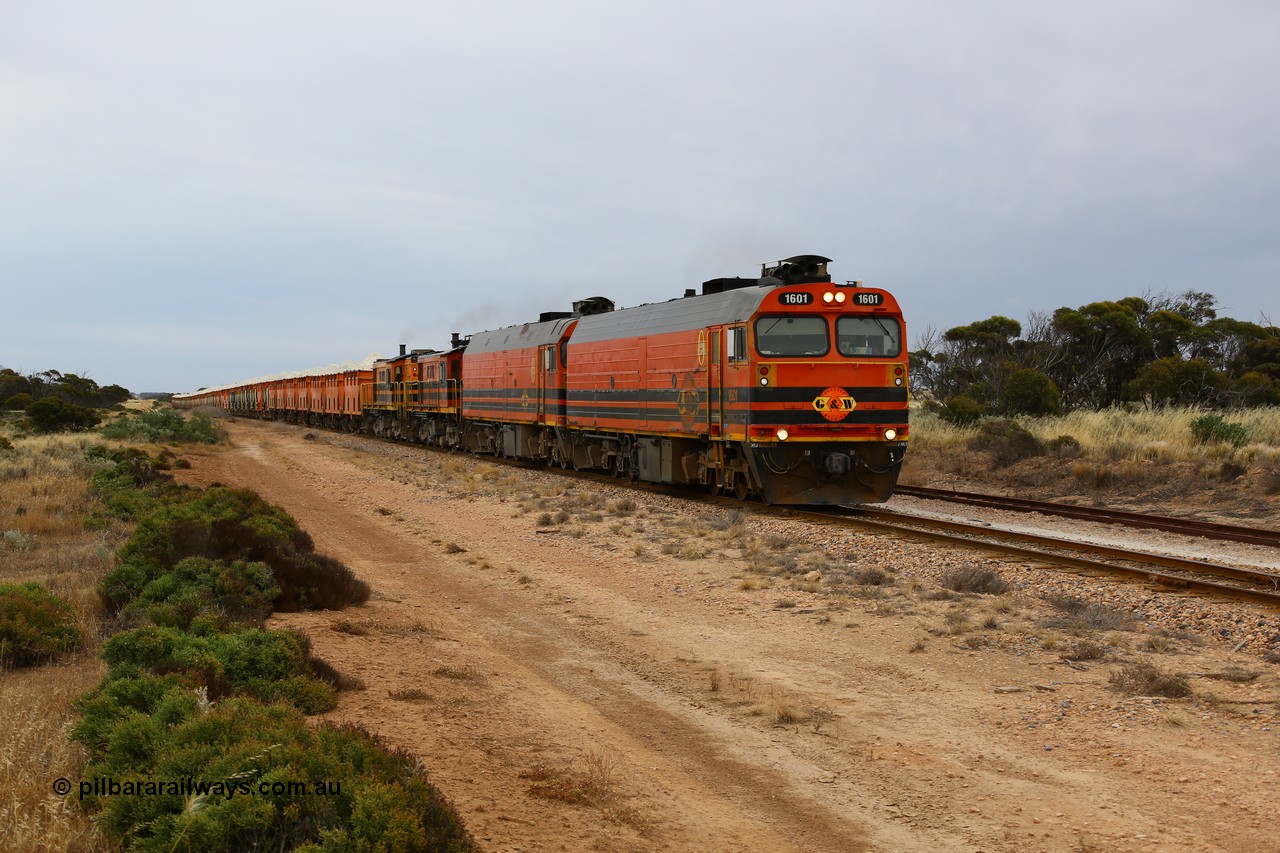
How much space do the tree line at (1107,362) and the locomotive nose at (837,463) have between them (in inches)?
623

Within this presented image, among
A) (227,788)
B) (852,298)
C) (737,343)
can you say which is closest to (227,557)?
(227,788)

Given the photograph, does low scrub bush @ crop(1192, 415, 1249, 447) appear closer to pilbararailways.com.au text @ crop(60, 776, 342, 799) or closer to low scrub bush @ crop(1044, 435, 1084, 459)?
low scrub bush @ crop(1044, 435, 1084, 459)

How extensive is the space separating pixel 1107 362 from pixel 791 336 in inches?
973

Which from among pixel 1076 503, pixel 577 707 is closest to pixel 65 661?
pixel 577 707

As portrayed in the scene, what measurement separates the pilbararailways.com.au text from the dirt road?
0.84 meters

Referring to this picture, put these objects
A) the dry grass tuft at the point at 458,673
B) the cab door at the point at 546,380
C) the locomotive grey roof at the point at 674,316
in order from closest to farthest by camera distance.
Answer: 1. the dry grass tuft at the point at 458,673
2. the locomotive grey roof at the point at 674,316
3. the cab door at the point at 546,380

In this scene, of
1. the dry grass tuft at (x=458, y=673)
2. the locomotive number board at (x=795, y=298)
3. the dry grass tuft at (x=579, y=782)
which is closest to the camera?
the dry grass tuft at (x=579, y=782)

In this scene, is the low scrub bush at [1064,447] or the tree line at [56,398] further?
the tree line at [56,398]

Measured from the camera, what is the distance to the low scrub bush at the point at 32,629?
25.7 ft

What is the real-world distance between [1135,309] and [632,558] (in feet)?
114

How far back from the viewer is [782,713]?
698 centimetres

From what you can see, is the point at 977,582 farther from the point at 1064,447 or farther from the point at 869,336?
the point at 1064,447

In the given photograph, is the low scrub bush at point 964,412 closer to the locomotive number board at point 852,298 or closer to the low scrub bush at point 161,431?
the locomotive number board at point 852,298

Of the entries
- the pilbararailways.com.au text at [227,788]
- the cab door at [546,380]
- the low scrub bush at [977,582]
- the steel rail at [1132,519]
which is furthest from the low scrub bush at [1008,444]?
the pilbararailways.com.au text at [227,788]
